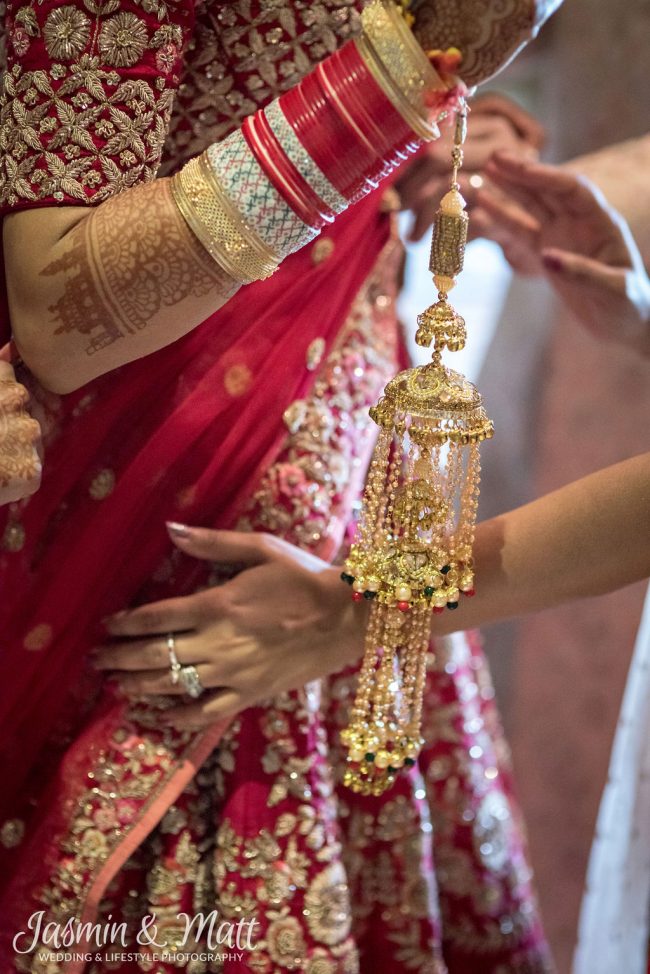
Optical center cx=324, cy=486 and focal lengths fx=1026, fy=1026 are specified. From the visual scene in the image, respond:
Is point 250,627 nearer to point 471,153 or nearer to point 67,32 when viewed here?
point 67,32

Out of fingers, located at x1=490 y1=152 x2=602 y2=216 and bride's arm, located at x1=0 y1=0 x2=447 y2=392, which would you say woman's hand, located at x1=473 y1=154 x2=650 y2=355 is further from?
bride's arm, located at x1=0 y1=0 x2=447 y2=392

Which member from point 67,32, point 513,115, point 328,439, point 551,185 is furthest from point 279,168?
point 513,115

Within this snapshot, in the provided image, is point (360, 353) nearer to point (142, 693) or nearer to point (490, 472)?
point (142, 693)

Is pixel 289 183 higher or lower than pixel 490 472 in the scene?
lower

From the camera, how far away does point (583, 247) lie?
3.24 feet

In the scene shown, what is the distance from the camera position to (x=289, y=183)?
0.56m

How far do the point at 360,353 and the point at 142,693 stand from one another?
1.02ft

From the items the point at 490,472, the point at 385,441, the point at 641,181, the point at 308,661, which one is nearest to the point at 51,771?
the point at 308,661

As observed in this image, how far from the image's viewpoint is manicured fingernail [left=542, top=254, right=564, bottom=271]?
946mm

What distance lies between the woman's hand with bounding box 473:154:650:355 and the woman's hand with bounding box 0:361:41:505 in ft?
1.82

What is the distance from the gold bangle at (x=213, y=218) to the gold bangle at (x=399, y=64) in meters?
0.11

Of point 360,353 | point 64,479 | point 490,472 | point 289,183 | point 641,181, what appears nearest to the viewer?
point 289,183

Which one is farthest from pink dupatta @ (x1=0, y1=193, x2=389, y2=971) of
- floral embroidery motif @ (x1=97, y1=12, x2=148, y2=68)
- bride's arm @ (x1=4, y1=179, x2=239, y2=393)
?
floral embroidery motif @ (x1=97, y1=12, x2=148, y2=68)

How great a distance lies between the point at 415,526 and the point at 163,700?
0.24 m
